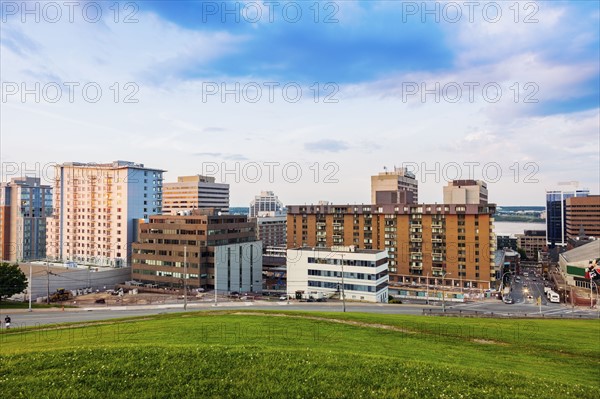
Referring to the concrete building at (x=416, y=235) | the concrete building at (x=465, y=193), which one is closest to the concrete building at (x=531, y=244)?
the concrete building at (x=465, y=193)

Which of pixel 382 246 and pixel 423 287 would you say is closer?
pixel 423 287

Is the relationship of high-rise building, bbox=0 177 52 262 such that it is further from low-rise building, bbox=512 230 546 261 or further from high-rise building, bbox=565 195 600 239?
high-rise building, bbox=565 195 600 239

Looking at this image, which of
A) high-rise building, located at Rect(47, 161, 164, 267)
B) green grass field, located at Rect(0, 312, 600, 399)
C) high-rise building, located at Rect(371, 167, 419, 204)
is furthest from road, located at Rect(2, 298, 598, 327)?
high-rise building, located at Rect(371, 167, 419, 204)

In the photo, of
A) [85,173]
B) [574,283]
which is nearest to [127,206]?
[85,173]

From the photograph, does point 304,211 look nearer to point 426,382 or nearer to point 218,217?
point 218,217

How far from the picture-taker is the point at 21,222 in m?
129

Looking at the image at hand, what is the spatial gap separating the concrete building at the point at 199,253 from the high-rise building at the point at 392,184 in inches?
2542

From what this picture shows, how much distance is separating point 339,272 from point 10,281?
5491 centimetres

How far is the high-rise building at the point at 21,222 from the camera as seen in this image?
128 m

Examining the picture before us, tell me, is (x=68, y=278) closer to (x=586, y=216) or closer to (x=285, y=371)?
(x=285, y=371)

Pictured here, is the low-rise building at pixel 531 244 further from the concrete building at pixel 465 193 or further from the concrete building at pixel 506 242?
the concrete building at pixel 465 193

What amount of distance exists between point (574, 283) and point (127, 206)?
118 m

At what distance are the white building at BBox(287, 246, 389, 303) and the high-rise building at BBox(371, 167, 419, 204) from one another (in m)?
66.5

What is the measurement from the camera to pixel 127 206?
11025 centimetres
